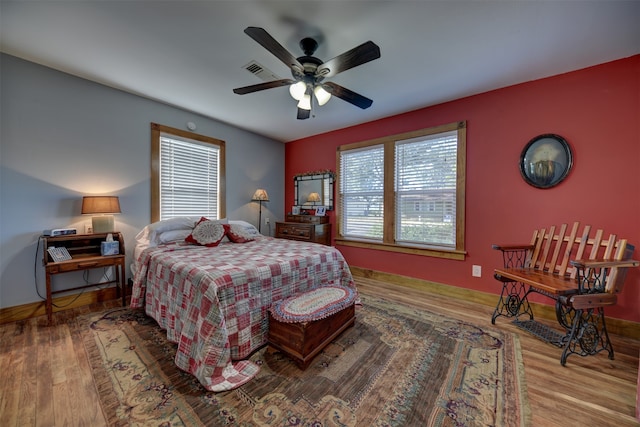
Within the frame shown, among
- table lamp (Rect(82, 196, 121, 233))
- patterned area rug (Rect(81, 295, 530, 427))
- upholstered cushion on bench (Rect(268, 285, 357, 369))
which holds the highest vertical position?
table lamp (Rect(82, 196, 121, 233))

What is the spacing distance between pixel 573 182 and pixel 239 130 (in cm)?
449

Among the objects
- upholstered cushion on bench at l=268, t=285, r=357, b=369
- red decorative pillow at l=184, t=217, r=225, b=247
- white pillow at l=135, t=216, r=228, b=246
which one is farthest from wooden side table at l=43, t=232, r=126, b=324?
upholstered cushion on bench at l=268, t=285, r=357, b=369

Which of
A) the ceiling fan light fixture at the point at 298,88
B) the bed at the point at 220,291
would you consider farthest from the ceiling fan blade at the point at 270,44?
the bed at the point at 220,291

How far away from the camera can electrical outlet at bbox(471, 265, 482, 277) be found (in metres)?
2.94

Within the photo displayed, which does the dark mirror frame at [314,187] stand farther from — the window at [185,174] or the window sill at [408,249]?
the window at [185,174]

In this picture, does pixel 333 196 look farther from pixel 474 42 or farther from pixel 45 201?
pixel 45 201

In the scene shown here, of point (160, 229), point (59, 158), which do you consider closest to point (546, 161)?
point (160, 229)

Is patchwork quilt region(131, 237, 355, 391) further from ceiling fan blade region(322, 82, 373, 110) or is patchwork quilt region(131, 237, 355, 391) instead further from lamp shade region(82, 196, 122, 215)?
ceiling fan blade region(322, 82, 373, 110)

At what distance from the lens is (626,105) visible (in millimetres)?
2150

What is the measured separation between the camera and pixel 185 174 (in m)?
3.60

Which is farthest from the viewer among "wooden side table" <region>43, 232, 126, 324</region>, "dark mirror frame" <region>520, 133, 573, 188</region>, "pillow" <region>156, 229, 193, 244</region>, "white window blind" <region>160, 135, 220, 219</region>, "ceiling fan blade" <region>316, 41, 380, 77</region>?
"white window blind" <region>160, 135, 220, 219</region>

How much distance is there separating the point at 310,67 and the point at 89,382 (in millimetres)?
2730

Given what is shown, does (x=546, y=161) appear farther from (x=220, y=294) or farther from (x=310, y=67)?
(x=220, y=294)

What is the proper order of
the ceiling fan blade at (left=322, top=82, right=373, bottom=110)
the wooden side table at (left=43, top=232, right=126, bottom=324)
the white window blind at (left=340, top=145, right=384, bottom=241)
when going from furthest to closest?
the white window blind at (left=340, top=145, right=384, bottom=241), the wooden side table at (left=43, top=232, right=126, bottom=324), the ceiling fan blade at (left=322, top=82, right=373, bottom=110)
